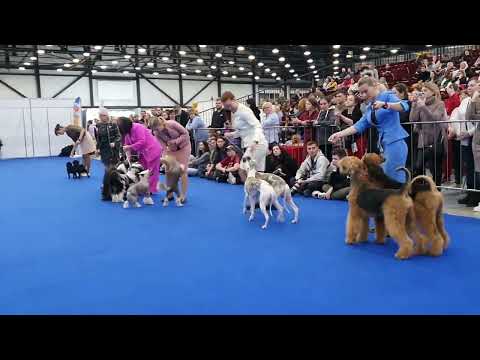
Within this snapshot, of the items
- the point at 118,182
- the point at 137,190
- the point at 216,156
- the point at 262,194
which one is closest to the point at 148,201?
the point at 137,190

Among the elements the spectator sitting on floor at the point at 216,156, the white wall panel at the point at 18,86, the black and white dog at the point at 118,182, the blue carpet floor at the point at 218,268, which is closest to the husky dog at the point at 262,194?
the blue carpet floor at the point at 218,268

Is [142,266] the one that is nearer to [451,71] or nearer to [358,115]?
[358,115]

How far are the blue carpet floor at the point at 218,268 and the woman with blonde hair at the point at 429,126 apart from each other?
1456 millimetres

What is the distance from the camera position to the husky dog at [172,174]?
6602 millimetres

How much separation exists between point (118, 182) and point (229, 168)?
2.91 m

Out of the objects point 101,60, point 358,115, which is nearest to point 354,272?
point 358,115

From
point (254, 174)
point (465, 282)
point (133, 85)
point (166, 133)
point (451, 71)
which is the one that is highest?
point (133, 85)

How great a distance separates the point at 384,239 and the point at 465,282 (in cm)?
114

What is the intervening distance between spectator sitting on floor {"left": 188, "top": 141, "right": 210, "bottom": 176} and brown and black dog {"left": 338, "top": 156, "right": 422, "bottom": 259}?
6.79m

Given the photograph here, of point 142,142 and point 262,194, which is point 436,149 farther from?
point 142,142

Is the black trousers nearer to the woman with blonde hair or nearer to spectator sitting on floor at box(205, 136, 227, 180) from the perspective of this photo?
the woman with blonde hair

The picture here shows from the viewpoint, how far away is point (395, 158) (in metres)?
4.41

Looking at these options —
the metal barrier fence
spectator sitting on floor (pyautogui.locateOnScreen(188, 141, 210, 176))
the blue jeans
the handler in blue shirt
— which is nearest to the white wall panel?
spectator sitting on floor (pyautogui.locateOnScreen(188, 141, 210, 176))

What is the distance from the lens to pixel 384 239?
4230mm
